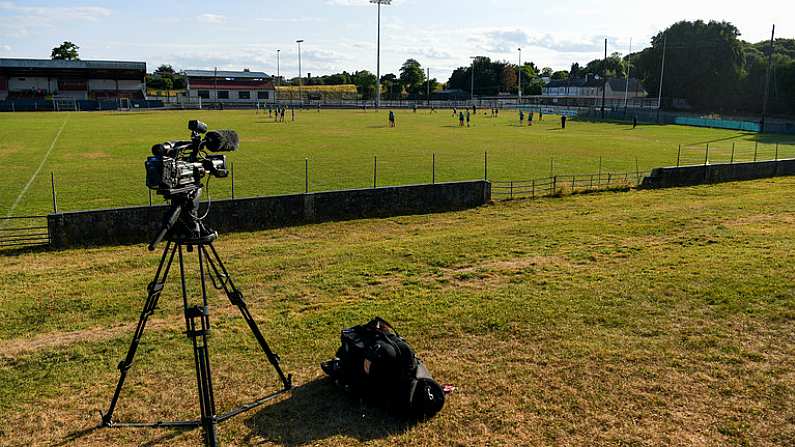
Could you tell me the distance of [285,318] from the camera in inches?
370

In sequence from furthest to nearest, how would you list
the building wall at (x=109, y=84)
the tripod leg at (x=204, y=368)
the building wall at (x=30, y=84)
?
the building wall at (x=109, y=84)
the building wall at (x=30, y=84)
the tripod leg at (x=204, y=368)

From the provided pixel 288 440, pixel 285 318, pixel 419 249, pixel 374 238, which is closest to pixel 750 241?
pixel 419 249

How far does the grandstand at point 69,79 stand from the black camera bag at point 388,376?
99147 mm

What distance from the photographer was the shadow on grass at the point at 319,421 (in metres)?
6.16

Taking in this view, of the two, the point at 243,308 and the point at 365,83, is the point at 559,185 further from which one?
the point at 365,83

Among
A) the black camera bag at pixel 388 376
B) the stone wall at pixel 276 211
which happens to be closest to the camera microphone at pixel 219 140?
the black camera bag at pixel 388 376

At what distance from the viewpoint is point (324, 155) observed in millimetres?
32562

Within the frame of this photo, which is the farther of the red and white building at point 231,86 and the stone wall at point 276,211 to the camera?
the red and white building at point 231,86

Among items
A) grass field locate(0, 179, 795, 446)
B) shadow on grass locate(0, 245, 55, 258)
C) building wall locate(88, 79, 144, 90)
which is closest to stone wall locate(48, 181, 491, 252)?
shadow on grass locate(0, 245, 55, 258)

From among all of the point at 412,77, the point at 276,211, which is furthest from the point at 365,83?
the point at 276,211

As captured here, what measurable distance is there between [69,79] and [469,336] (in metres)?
106

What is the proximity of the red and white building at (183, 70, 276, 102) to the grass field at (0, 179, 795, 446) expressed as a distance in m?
112

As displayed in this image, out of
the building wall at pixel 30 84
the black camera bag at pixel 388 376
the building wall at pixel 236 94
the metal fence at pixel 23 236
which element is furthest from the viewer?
the building wall at pixel 236 94

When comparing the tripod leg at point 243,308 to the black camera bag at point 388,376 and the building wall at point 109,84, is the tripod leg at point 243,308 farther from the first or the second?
the building wall at point 109,84
